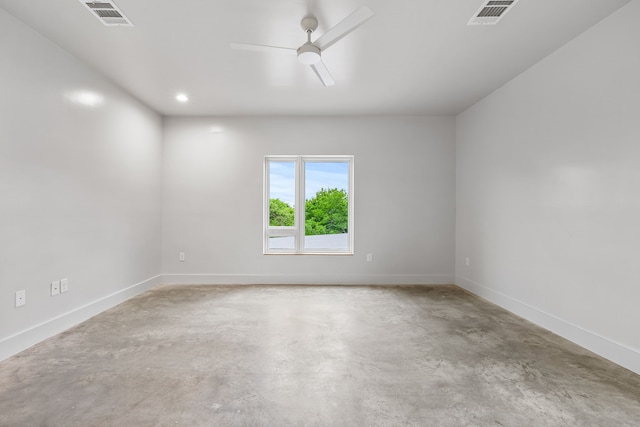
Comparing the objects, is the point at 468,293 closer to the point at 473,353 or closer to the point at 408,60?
the point at 473,353

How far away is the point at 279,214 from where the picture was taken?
4887 millimetres

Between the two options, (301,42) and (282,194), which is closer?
(301,42)

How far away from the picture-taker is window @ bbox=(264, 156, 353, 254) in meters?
4.87

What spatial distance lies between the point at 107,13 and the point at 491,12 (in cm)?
289

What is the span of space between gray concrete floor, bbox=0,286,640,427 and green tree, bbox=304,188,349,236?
69.3 inches

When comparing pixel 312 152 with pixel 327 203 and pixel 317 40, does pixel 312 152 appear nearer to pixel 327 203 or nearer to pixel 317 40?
pixel 327 203

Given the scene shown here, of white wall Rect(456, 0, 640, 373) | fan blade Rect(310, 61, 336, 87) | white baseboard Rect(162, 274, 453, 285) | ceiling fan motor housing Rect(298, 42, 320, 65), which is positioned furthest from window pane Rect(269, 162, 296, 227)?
white wall Rect(456, 0, 640, 373)

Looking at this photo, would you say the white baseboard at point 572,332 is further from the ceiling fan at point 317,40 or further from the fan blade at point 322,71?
the fan blade at point 322,71

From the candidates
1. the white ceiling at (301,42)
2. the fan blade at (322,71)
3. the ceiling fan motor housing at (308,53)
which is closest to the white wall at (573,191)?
the white ceiling at (301,42)

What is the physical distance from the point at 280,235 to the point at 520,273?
325 cm

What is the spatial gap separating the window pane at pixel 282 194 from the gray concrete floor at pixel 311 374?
1830 mm

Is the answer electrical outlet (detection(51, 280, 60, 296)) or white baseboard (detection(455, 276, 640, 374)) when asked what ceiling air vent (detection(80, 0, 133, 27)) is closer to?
electrical outlet (detection(51, 280, 60, 296))

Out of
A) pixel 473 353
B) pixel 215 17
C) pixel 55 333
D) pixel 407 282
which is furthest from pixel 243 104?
pixel 473 353

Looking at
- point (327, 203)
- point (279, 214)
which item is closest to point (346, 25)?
point (327, 203)
